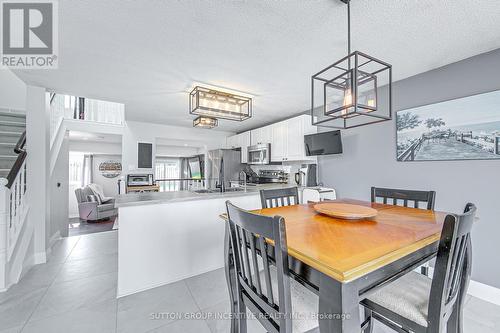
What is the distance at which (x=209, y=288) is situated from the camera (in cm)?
205

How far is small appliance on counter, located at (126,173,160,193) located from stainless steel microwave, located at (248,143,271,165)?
243 cm

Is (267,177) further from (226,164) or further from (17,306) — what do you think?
(17,306)

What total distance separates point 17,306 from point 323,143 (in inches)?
154

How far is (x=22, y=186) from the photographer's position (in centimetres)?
241

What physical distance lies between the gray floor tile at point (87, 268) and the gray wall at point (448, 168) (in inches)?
138

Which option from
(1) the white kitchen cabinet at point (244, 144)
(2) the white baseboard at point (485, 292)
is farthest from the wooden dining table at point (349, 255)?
Result: (1) the white kitchen cabinet at point (244, 144)

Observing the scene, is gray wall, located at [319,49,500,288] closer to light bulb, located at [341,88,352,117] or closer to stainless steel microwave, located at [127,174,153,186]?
light bulb, located at [341,88,352,117]

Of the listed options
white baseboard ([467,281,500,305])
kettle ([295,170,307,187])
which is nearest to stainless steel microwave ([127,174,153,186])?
kettle ([295,170,307,187])

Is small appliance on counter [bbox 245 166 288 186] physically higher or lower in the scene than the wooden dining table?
higher

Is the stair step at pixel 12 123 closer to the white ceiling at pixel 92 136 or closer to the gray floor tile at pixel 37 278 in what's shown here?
the white ceiling at pixel 92 136

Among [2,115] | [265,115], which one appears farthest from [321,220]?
[2,115]

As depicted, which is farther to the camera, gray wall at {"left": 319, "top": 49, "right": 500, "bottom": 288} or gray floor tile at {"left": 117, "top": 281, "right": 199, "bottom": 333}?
gray wall at {"left": 319, "top": 49, "right": 500, "bottom": 288}

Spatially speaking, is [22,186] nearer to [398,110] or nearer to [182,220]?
[182,220]

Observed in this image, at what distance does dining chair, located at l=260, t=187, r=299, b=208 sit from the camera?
6.32 ft
